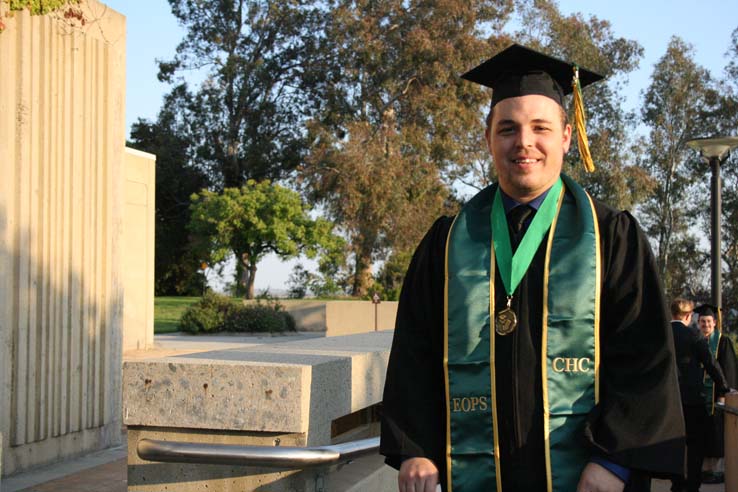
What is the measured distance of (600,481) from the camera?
2486 mm

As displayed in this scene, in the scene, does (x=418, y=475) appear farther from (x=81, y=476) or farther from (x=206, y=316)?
(x=206, y=316)

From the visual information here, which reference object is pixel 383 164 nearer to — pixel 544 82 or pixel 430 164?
pixel 430 164

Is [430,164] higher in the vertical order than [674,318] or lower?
higher

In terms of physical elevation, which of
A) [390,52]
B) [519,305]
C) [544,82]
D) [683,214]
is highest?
[390,52]

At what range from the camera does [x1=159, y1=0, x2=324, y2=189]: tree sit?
44.5 meters

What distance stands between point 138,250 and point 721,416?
1502 centimetres

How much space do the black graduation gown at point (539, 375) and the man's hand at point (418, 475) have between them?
0.10 feet

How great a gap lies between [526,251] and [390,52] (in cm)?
3647

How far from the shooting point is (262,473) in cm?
346

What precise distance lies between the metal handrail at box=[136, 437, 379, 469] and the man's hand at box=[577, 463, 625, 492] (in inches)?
40.6

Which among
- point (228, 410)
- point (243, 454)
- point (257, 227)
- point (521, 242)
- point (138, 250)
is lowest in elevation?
point (243, 454)

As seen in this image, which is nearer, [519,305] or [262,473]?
[519,305]

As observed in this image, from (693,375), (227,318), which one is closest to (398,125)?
(227,318)

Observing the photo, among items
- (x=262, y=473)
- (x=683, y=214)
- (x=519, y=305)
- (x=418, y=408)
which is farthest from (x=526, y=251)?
(x=683, y=214)
